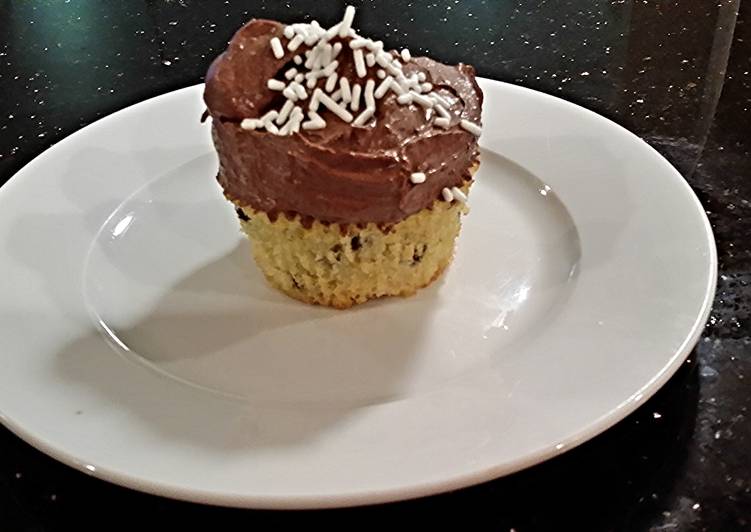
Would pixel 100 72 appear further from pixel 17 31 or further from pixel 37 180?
pixel 37 180

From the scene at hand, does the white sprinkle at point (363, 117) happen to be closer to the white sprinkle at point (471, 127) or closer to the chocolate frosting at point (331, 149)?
the chocolate frosting at point (331, 149)

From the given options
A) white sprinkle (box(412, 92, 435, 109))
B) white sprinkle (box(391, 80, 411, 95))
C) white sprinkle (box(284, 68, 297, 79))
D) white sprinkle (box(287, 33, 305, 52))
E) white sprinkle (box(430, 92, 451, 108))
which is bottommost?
white sprinkle (box(430, 92, 451, 108))

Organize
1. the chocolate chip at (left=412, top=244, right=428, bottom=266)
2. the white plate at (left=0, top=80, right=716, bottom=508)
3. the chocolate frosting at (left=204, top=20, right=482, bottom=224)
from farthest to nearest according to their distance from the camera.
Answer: the chocolate chip at (left=412, top=244, right=428, bottom=266) → the chocolate frosting at (left=204, top=20, right=482, bottom=224) → the white plate at (left=0, top=80, right=716, bottom=508)

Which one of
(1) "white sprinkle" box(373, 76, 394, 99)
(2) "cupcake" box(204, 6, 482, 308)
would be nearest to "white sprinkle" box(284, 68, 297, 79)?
(2) "cupcake" box(204, 6, 482, 308)

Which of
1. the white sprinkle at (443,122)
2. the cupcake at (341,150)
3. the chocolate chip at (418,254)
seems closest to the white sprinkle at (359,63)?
the cupcake at (341,150)

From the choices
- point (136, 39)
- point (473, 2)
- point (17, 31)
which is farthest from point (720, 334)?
point (17, 31)

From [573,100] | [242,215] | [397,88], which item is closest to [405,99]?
[397,88]

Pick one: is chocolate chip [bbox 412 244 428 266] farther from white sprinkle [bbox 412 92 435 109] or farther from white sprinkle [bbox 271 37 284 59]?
white sprinkle [bbox 271 37 284 59]
